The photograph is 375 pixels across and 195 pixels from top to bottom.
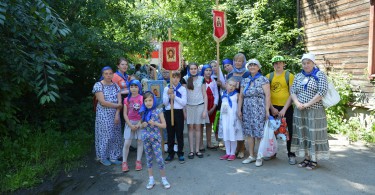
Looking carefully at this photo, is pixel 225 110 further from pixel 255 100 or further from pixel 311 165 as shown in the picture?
pixel 311 165

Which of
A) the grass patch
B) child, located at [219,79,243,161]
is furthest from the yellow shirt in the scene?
the grass patch

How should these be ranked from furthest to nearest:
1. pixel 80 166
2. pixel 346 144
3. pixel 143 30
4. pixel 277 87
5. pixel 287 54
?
1. pixel 287 54
2. pixel 143 30
3. pixel 346 144
4. pixel 80 166
5. pixel 277 87

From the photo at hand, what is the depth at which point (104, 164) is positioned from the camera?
5.64 m

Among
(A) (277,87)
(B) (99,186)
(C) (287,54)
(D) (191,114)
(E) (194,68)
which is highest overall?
(C) (287,54)

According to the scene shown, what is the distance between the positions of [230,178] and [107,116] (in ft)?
7.78

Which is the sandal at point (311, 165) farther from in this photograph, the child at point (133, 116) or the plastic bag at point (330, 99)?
the child at point (133, 116)

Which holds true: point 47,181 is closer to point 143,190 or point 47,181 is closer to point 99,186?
point 99,186

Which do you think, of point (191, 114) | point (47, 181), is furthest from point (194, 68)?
point (47, 181)

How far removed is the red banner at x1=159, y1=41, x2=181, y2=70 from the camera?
5.54m

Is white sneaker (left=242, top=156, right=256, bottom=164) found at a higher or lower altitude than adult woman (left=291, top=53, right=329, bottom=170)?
lower

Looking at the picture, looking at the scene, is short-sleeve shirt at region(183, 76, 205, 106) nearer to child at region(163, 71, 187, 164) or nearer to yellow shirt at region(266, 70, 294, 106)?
child at region(163, 71, 187, 164)

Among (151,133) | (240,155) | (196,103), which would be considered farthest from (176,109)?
(240,155)

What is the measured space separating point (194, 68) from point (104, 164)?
2.36 meters

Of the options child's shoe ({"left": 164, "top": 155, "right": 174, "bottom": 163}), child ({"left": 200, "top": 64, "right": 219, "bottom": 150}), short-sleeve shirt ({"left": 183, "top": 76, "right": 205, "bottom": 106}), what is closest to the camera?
child's shoe ({"left": 164, "top": 155, "right": 174, "bottom": 163})
